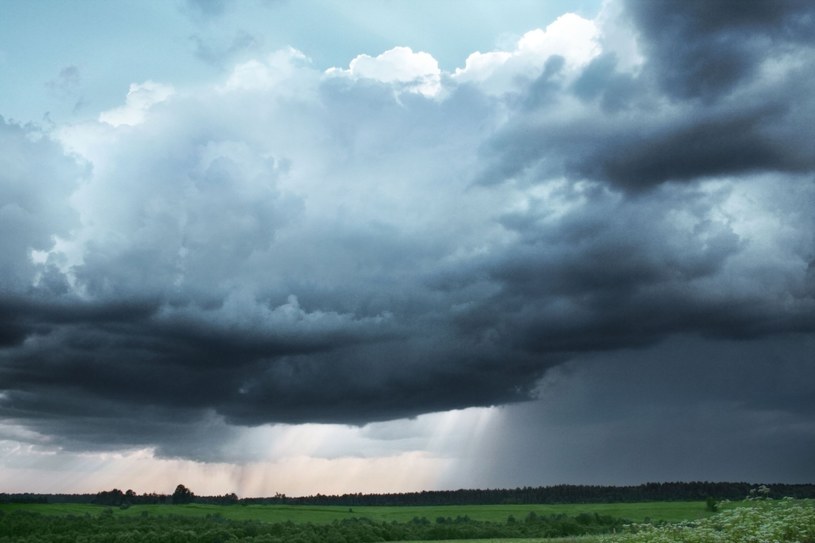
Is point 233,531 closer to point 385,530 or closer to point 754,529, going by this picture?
point 385,530

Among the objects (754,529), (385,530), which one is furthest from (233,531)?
(754,529)

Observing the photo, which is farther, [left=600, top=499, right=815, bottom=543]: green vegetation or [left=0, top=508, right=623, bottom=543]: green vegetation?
[left=0, top=508, right=623, bottom=543]: green vegetation

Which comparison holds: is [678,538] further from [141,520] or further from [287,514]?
[287,514]

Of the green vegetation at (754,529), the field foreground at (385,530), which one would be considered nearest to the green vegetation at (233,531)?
the field foreground at (385,530)

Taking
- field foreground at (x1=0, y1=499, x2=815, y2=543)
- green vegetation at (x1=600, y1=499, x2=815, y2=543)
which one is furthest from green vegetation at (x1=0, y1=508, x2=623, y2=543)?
green vegetation at (x1=600, y1=499, x2=815, y2=543)

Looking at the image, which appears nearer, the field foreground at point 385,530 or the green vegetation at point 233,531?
the field foreground at point 385,530

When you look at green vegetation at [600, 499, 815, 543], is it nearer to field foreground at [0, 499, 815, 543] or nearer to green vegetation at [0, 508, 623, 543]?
field foreground at [0, 499, 815, 543]

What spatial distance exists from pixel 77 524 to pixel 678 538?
6655 cm

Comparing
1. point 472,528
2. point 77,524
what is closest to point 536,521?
point 472,528

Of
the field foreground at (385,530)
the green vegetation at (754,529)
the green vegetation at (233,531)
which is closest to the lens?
the green vegetation at (754,529)

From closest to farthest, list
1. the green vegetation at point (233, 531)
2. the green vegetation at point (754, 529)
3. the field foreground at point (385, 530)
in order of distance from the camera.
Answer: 1. the green vegetation at point (754, 529)
2. the field foreground at point (385, 530)
3. the green vegetation at point (233, 531)

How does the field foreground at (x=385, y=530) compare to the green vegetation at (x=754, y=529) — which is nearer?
the green vegetation at (x=754, y=529)

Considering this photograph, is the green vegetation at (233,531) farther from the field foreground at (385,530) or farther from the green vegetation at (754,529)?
the green vegetation at (754,529)

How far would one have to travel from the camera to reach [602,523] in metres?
96.0
